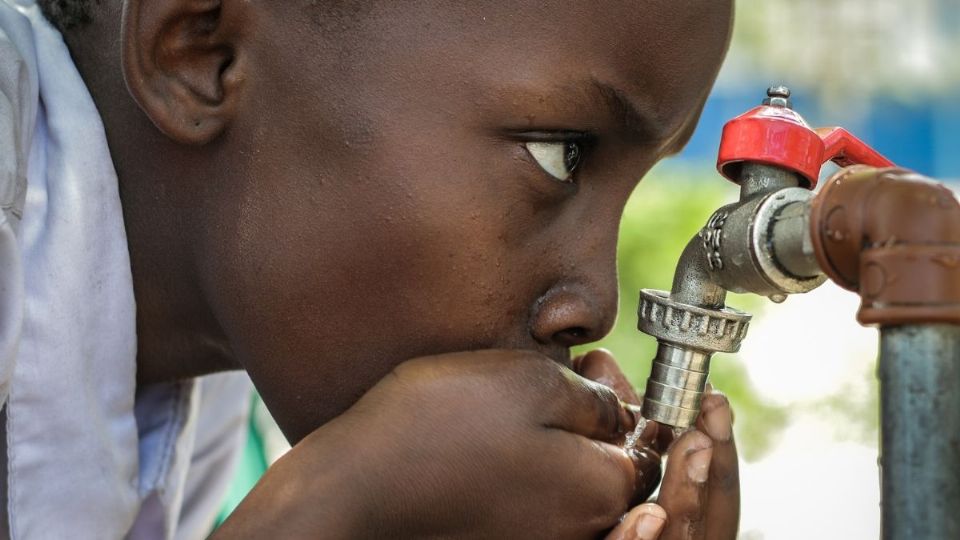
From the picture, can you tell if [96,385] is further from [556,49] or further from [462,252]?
[556,49]

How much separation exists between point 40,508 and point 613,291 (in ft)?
1.75

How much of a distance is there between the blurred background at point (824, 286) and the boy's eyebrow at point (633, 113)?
98 cm

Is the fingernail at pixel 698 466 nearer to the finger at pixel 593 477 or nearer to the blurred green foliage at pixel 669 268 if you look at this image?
the finger at pixel 593 477

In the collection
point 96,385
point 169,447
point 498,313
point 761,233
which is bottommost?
point 169,447

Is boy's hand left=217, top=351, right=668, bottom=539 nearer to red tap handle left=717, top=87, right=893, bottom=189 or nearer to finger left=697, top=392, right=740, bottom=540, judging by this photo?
finger left=697, top=392, right=740, bottom=540

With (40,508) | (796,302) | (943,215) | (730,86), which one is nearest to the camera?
(943,215)

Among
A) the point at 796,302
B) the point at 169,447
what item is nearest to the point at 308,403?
the point at 169,447

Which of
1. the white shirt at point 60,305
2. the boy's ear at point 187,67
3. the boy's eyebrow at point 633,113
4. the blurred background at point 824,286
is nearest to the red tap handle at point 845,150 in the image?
the boy's eyebrow at point 633,113

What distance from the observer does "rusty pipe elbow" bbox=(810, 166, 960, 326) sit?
0.63 m

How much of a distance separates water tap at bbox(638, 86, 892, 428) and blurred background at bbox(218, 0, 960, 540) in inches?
38.9

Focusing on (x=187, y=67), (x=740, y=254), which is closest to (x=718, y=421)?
(x=740, y=254)

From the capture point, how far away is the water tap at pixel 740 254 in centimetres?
77

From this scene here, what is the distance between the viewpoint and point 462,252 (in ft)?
2.98

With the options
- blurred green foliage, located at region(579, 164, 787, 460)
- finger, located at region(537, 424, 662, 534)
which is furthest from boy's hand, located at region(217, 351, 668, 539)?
blurred green foliage, located at region(579, 164, 787, 460)
